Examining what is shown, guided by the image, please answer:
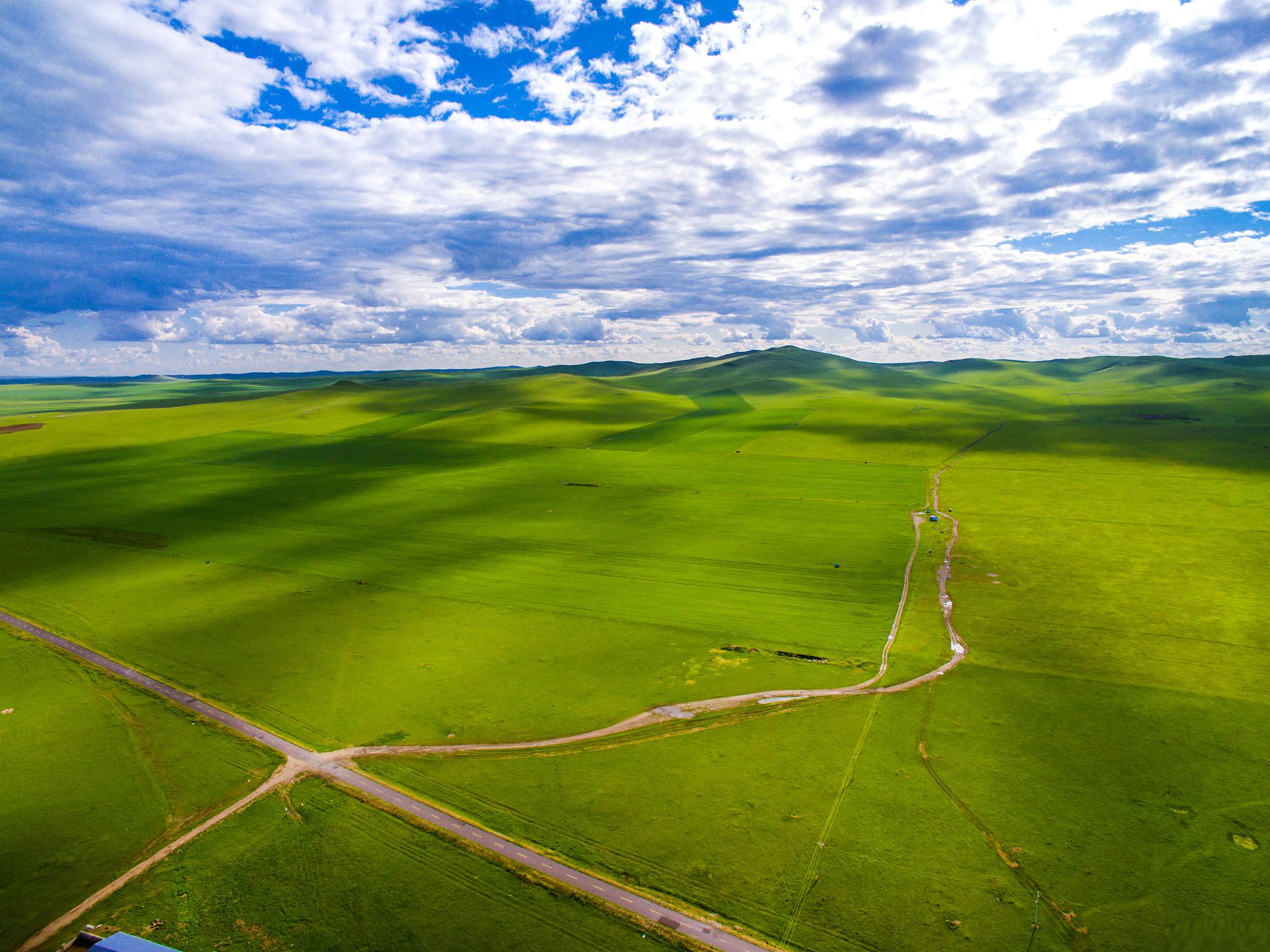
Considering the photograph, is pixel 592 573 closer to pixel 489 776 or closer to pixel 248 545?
pixel 489 776

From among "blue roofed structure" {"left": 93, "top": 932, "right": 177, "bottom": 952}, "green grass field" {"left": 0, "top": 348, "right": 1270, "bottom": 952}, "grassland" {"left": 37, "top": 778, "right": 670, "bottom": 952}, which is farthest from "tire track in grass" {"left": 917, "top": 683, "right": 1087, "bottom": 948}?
"blue roofed structure" {"left": 93, "top": 932, "right": 177, "bottom": 952}

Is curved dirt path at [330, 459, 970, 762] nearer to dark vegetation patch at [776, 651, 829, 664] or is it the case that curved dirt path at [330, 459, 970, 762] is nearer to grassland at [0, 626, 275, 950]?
dark vegetation patch at [776, 651, 829, 664]

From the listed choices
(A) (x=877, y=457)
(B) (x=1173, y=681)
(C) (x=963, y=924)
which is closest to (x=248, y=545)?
(C) (x=963, y=924)

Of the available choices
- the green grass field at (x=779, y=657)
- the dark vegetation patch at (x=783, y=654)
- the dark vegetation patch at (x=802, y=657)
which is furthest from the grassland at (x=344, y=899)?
the dark vegetation patch at (x=802, y=657)

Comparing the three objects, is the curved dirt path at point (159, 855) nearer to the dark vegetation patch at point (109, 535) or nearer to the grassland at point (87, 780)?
the grassland at point (87, 780)

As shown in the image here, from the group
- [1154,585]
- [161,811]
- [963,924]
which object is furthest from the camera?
[1154,585]

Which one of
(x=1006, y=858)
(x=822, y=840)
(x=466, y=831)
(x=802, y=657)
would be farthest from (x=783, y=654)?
(x=466, y=831)
